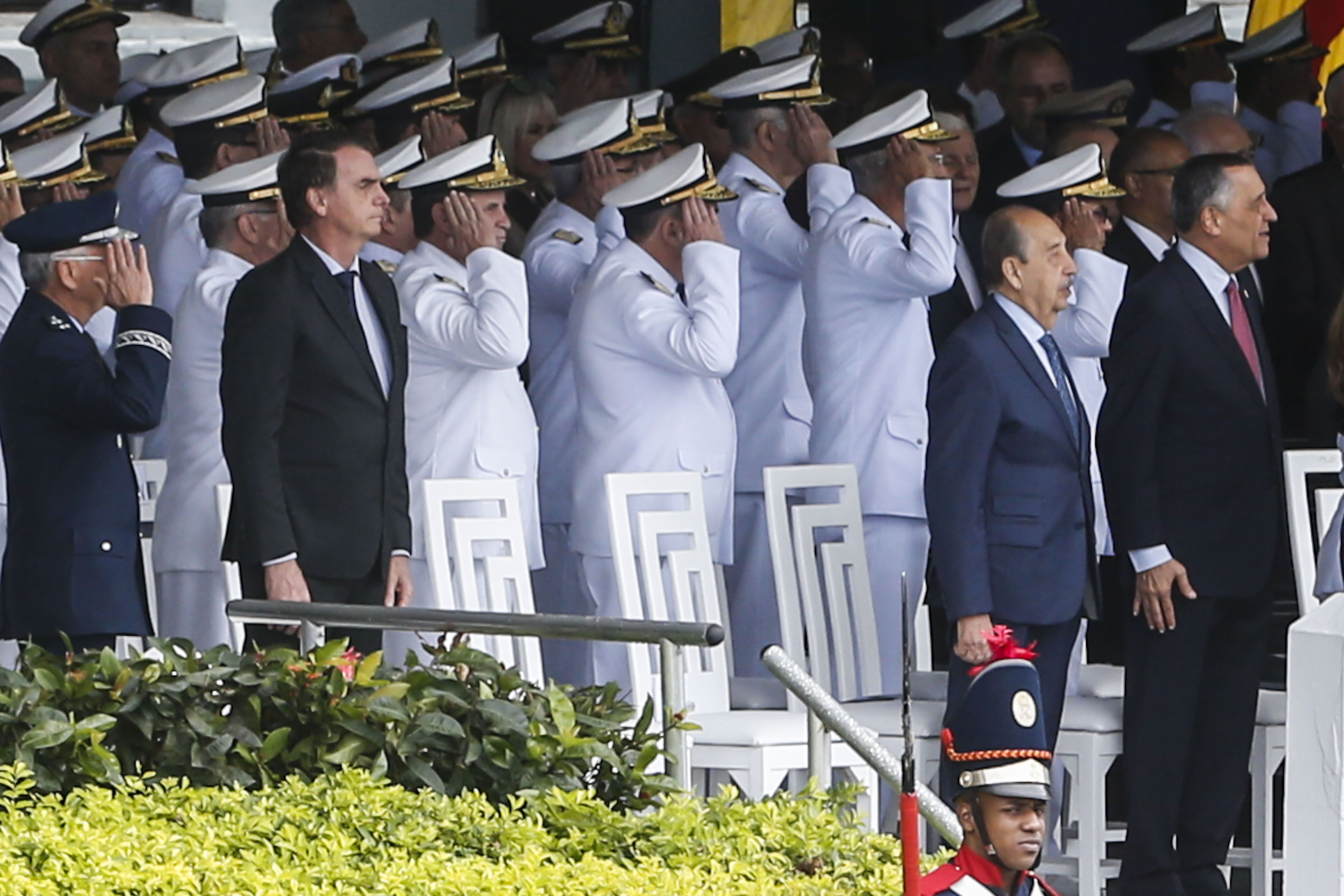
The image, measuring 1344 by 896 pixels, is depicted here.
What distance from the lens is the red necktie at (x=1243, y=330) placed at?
19.7 feet

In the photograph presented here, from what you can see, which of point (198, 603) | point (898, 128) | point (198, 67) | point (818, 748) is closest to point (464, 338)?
point (198, 603)

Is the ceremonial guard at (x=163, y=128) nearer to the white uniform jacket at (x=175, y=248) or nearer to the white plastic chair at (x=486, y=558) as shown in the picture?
the white uniform jacket at (x=175, y=248)

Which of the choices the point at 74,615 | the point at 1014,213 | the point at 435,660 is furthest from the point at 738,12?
the point at 435,660

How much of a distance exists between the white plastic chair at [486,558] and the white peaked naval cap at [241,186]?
1061 millimetres

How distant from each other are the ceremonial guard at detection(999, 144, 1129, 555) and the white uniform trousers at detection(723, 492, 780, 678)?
2.76 ft

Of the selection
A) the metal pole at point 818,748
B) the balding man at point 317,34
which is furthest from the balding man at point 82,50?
the metal pole at point 818,748

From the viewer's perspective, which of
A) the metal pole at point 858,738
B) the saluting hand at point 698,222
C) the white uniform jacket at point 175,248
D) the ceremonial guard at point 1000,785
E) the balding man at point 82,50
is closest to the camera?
the ceremonial guard at point 1000,785

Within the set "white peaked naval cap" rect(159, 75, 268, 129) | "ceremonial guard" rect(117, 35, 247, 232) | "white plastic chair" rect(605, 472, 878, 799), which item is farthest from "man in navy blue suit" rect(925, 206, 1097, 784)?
"ceremonial guard" rect(117, 35, 247, 232)

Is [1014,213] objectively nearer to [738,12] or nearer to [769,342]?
[769,342]

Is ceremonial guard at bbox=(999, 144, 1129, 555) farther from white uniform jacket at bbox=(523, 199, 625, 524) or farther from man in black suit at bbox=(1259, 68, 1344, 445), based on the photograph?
white uniform jacket at bbox=(523, 199, 625, 524)

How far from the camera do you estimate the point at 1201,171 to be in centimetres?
599

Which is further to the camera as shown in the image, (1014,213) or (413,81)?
(413,81)

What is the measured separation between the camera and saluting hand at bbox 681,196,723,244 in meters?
6.51

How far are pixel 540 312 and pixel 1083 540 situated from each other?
1.93m
